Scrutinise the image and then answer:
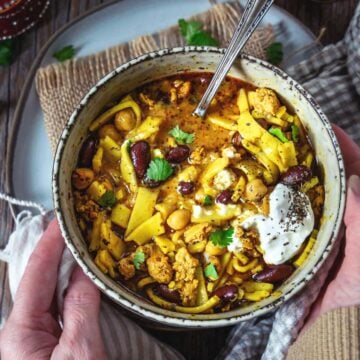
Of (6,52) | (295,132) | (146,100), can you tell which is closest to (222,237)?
(295,132)

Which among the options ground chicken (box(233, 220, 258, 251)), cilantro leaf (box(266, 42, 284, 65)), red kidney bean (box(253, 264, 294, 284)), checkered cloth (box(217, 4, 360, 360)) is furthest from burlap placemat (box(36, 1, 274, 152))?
red kidney bean (box(253, 264, 294, 284))

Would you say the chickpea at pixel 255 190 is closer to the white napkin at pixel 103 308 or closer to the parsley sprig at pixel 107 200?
the parsley sprig at pixel 107 200

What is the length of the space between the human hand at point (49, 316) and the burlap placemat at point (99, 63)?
2.06ft

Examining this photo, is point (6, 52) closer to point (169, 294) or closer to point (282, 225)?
point (169, 294)

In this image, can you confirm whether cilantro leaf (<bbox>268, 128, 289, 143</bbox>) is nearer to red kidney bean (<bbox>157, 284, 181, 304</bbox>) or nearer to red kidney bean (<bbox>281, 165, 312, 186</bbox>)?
red kidney bean (<bbox>281, 165, 312, 186</bbox>)

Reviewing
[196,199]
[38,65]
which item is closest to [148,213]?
[196,199]

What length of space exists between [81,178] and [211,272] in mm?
635

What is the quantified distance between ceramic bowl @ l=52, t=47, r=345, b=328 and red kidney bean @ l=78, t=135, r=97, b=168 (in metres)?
0.02

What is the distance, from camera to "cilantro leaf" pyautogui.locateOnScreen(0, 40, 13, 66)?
3.51 meters

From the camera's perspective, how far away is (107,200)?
2.77 meters

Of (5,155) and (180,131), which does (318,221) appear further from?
(5,155)

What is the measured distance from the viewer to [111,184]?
9.21ft

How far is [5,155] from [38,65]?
491 mm

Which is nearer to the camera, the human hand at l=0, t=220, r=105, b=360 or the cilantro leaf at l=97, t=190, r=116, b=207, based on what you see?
the human hand at l=0, t=220, r=105, b=360
